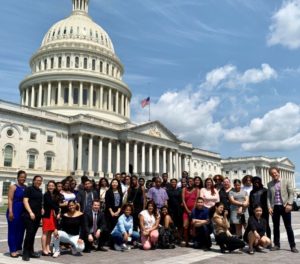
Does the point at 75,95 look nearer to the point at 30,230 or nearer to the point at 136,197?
the point at 136,197

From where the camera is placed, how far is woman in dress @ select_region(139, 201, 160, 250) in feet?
43.5

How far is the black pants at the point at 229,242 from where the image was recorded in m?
12.3

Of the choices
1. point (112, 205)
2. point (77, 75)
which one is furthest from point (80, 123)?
point (112, 205)

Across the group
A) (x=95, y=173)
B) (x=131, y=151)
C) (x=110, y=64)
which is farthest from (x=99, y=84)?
(x=95, y=173)

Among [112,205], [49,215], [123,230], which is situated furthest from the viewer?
[112,205]

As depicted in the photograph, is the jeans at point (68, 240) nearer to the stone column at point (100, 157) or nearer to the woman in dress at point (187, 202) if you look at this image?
the woman in dress at point (187, 202)

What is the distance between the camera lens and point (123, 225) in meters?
13.1

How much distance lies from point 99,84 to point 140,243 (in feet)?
221

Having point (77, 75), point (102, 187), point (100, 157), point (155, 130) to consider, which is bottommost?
point (102, 187)

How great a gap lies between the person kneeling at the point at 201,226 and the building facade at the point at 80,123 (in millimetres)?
46444

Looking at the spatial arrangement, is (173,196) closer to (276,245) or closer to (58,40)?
(276,245)

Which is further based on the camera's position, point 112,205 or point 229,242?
point 112,205

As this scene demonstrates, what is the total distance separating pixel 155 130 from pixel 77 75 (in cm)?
2000

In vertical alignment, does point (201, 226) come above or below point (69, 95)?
below
